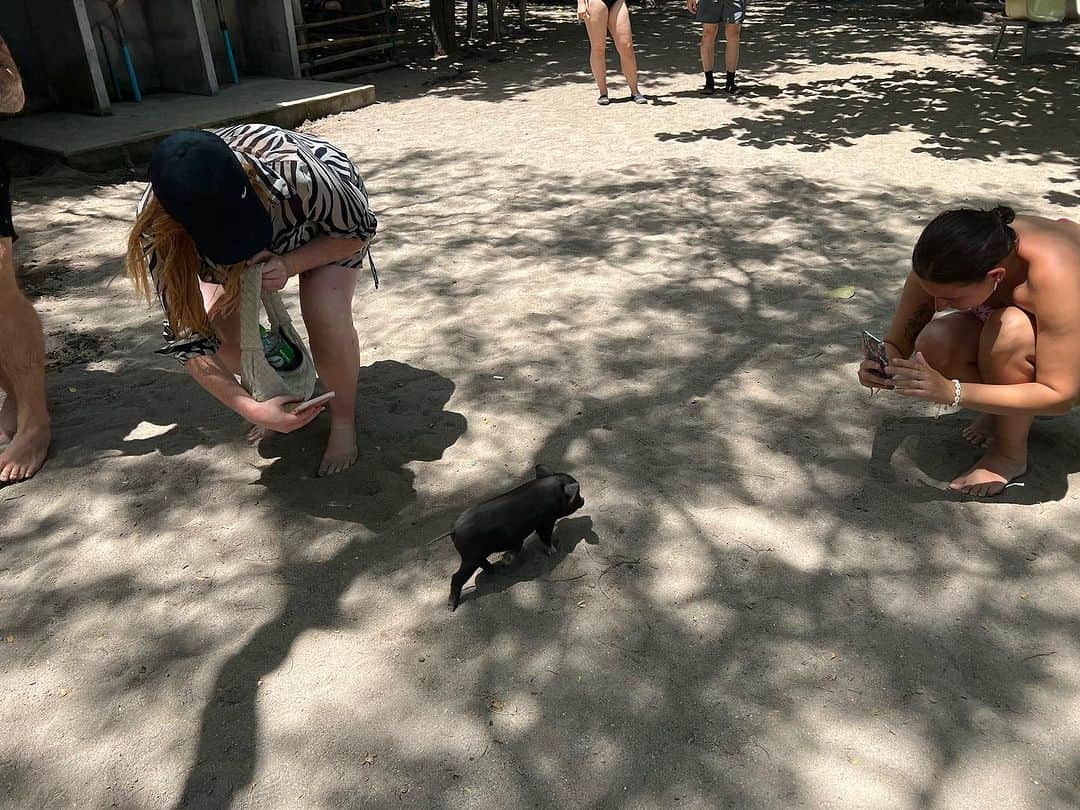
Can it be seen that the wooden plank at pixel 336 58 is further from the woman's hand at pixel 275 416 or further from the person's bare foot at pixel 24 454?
the woman's hand at pixel 275 416

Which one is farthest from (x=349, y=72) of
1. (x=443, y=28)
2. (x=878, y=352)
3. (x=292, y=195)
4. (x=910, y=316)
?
(x=878, y=352)

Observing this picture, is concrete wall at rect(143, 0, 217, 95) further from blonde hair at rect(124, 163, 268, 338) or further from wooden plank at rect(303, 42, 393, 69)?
blonde hair at rect(124, 163, 268, 338)

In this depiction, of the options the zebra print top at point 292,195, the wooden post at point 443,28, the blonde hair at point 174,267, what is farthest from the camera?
the wooden post at point 443,28

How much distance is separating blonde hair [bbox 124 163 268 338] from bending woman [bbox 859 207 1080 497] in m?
1.96

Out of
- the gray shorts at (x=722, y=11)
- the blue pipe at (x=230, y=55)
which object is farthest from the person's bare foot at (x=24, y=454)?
the blue pipe at (x=230, y=55)

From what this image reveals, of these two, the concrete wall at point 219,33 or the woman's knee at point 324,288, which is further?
the concrete wall at point 219,33

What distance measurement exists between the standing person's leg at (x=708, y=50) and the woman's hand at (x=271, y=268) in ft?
24.0

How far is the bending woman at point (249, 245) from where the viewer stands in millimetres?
2322

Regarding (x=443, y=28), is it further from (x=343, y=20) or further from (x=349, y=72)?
(x=349, y=72)

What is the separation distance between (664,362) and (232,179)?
79.8 inches

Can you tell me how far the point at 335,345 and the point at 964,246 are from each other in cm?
196

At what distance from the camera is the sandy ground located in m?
2.02

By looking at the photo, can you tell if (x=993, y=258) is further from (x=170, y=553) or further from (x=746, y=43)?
(x=746, y=43)

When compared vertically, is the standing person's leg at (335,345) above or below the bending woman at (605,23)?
below
